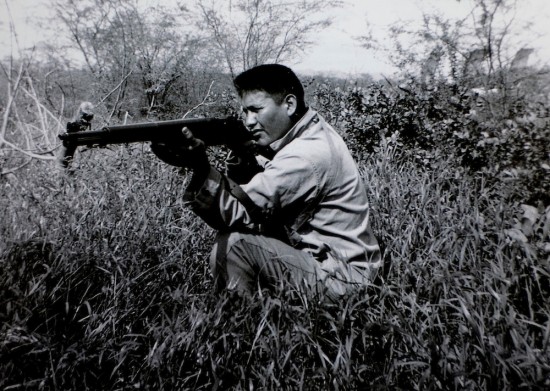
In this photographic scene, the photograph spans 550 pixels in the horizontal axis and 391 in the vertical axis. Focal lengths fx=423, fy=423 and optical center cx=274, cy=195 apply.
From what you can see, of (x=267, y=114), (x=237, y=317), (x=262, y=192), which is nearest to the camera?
(x=237, y=317)

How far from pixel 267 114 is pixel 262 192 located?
2.16ft

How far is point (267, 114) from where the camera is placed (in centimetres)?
271

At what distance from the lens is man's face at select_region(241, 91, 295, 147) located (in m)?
2.69

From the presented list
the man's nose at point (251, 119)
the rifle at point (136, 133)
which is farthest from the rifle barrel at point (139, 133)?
the man's nose at point (251, 119)

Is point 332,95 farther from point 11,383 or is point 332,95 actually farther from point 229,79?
point 11,383

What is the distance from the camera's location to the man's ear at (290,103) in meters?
2.70

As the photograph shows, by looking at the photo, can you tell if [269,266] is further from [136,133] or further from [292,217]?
[136,133]

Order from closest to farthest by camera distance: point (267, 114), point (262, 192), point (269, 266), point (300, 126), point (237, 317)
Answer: point (237, 317), point (262, 192), point (269, 266), point (300, 126), point (267, 114)

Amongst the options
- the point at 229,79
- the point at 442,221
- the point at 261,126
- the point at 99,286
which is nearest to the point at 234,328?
the point at 99,286

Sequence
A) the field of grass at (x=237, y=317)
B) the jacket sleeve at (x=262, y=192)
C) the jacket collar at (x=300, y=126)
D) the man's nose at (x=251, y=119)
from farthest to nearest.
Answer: the man's nose at (x=251, y=119) < the jacket collar at (x=300, y=126) < the jacket sleeve at (x=262, y=192) < the field of grass at (x=237, y=317)

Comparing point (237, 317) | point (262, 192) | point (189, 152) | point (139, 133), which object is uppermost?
point (139, 133)

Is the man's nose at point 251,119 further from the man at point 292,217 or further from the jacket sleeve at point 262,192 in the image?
the jacket sleeve at point 262,192

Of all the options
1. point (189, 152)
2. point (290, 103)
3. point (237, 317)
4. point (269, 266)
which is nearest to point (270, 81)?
point (290, 103)

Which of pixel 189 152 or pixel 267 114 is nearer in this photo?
pixel 189 152
